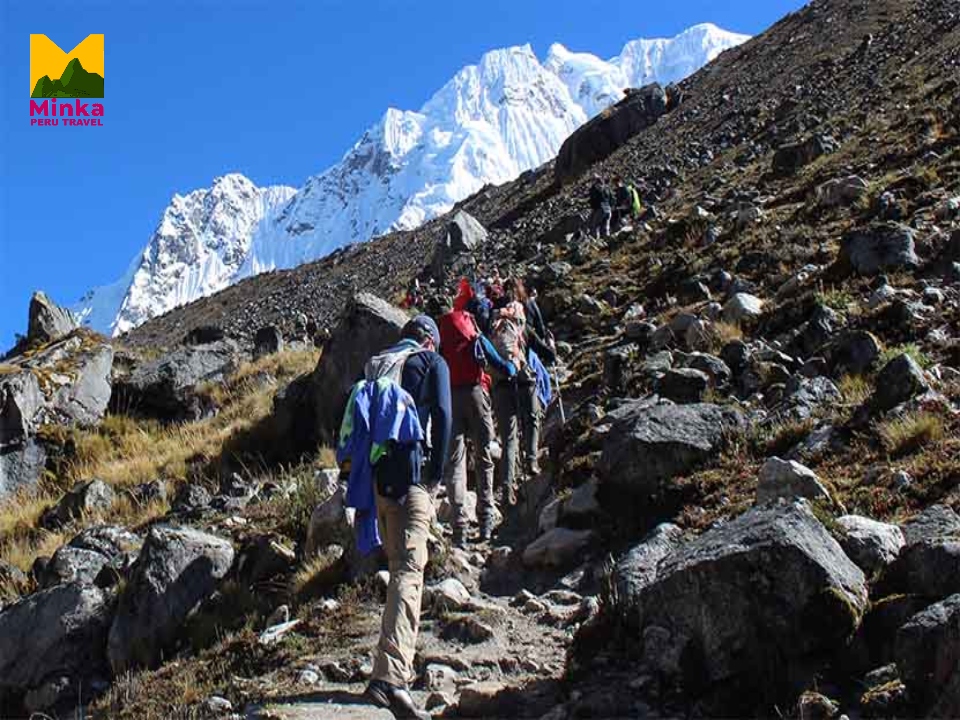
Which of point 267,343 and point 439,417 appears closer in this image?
point 439,417

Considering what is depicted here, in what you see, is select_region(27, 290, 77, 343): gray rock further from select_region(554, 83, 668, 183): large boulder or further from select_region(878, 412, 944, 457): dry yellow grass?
select_region(554, 83, 668, 183): large boulder

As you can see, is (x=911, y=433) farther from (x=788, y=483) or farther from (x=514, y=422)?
(x=514, y=422)

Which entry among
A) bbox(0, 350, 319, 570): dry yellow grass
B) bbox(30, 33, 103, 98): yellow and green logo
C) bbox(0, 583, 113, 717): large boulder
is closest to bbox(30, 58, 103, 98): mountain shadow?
bbox(30, 33, 103, 98): yellow and green logo

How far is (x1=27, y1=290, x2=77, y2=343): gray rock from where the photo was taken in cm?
1650

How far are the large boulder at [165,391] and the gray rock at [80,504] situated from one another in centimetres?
378

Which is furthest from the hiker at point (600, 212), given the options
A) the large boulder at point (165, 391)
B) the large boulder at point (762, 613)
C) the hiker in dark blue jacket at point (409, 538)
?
the large boulder at point (762, 613)

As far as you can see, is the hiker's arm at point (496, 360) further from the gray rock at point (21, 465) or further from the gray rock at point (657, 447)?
the gray rock at point (21, 465)

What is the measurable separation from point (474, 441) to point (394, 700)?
336cm

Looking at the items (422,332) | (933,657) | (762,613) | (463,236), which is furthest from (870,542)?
(463,236)

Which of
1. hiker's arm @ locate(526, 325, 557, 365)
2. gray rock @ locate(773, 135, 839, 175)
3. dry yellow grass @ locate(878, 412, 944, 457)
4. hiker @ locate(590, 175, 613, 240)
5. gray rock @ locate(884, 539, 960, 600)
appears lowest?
gray rock @ locate(884, 539, 960, 600)

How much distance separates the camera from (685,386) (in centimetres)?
816

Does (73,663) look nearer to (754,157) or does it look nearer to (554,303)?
(554,303)

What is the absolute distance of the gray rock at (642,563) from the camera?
15.4 ft

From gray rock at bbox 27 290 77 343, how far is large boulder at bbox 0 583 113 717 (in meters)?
10.2
